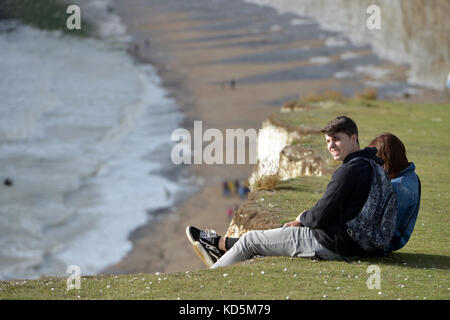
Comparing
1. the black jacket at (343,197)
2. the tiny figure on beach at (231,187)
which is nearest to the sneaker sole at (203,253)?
the black jacket at (343,197)

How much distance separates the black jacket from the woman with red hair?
0.39 metres

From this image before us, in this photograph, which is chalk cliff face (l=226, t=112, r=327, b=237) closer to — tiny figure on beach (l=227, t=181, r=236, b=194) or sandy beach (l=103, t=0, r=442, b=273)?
sandy beach (l=103, t=0, r=442, b=273)

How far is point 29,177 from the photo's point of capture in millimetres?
41312

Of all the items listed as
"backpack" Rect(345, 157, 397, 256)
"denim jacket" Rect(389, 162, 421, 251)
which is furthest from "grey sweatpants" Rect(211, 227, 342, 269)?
"denim jacket" Rect(389, 162, 421, 251)

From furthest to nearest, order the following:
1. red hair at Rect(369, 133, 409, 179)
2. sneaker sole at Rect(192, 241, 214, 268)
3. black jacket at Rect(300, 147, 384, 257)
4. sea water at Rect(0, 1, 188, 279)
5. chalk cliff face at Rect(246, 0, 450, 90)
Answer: chalk cliff face at Rect(246, 0, 450, 90) → sea water at Rect(0, 1, 188, 279) → sneaker sole at Rect(192, 241, 214, 268) → red hair at Rect(369, 133, 409, 179) → black jacket at Rect(300, 147, 384, 257)

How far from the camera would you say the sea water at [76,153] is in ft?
101

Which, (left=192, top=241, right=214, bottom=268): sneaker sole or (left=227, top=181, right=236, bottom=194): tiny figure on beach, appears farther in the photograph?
(left=227, top=181, right=236, bottom=194): tiny figure on beach

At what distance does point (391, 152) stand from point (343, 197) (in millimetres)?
993

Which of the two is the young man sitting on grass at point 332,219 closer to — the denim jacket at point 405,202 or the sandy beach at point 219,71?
the denim jacket at point 405,202

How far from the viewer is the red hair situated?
7.51 metres

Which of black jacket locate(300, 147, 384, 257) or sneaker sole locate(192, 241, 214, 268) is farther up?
black jacket locate(300, 147, 384, 257)
